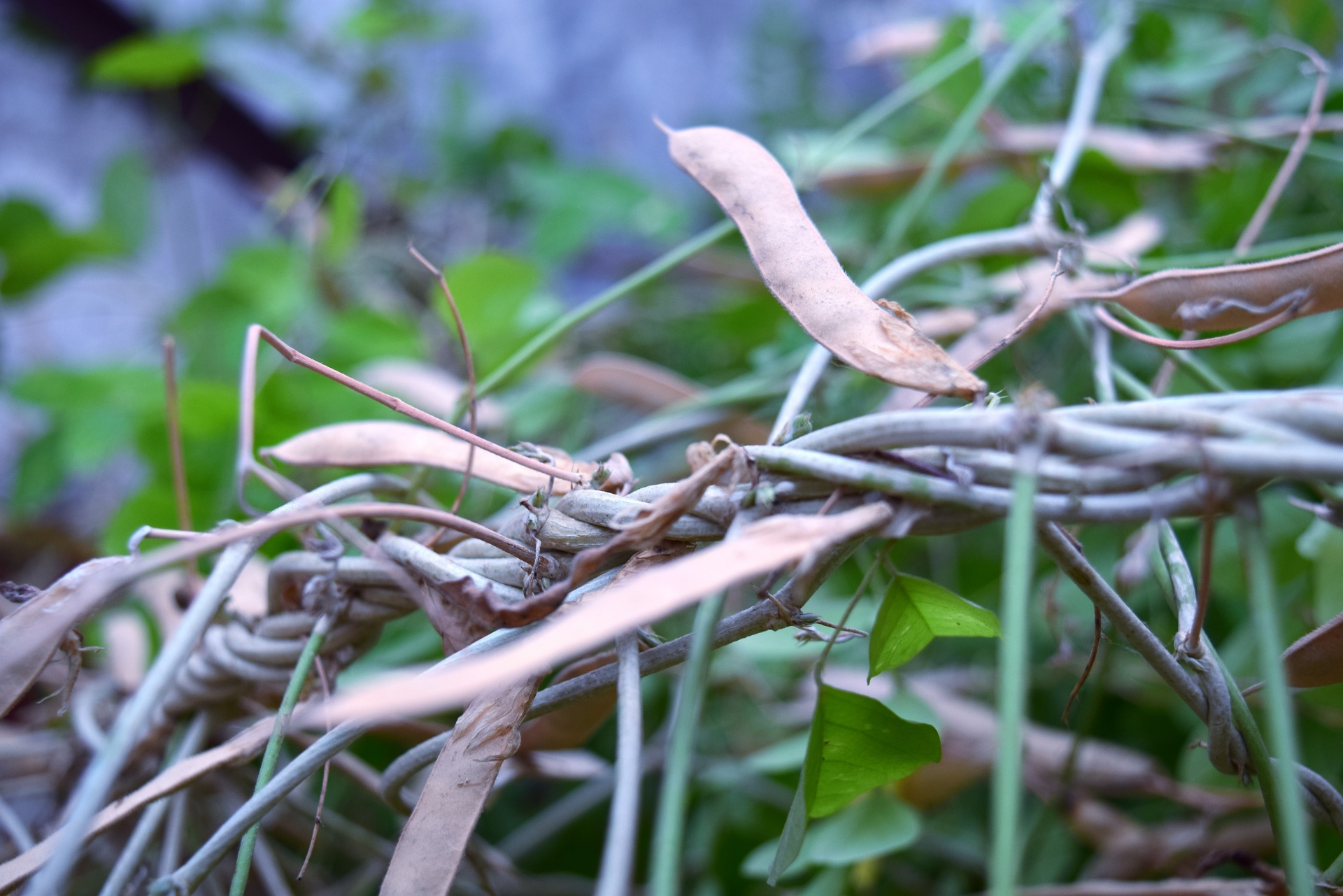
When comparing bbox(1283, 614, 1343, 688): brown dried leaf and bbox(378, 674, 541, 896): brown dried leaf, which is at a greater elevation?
bbox(1283, 614, 1343, 688): brown dried leaf

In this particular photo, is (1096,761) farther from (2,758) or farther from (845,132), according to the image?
(2,758)

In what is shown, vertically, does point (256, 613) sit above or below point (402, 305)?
below

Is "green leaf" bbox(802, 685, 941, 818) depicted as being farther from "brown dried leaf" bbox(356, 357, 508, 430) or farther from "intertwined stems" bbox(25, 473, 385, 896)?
"brown dried leaf" bbox(356, 357, 508, 430)

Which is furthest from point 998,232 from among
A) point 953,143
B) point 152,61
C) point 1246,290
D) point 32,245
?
point 152,61

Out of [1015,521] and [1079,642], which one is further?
[1079,642]

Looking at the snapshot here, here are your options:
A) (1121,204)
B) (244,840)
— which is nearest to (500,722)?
(244,840)

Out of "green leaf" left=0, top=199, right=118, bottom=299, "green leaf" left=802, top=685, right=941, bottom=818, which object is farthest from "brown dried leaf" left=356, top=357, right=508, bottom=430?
"green leaf" left=0, top=199, right=118, bottom=299

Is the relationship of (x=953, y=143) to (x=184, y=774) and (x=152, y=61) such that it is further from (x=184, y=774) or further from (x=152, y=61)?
(x=152, y=61)
